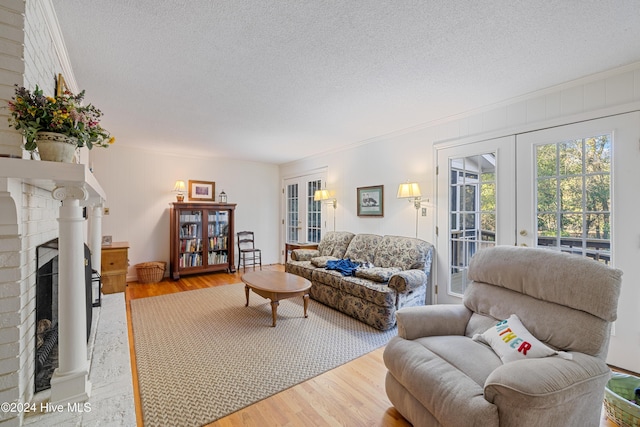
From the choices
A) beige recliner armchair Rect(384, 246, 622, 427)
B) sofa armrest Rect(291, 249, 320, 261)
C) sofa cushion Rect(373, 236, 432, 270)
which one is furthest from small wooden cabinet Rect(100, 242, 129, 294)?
beige recliner armchair Rect(384, 246, 622, 427)

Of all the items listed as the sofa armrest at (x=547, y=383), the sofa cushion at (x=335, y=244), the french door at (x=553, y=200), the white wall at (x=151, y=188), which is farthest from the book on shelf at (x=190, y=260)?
the sofa armrest at (x=547, y=383)

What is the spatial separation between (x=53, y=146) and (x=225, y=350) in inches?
77.5

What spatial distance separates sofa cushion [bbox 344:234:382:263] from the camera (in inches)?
159

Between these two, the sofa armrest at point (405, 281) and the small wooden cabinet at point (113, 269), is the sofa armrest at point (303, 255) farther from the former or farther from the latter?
the small wooden cabinet at point (113, 269)

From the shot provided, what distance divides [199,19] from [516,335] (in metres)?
2.65

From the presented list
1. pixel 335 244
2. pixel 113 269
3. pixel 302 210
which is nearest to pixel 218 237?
pixel 302 210

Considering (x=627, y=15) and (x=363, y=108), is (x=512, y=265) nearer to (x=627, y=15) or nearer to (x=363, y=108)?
(x=627, y=15)

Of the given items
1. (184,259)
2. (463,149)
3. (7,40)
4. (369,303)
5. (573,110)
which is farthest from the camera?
(184,259)

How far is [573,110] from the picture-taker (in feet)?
8.23

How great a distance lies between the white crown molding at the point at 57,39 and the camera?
1572mm

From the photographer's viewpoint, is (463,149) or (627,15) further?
(463,149)

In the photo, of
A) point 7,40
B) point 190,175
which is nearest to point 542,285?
point 7,40

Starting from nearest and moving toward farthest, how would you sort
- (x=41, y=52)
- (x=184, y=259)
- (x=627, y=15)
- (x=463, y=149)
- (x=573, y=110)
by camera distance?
(x=41, y=52), (x=627, y=15), (x=573, y=110), (x=463, y=149), (x=184, y=259)

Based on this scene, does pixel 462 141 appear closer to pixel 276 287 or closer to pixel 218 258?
pixel 276 287
